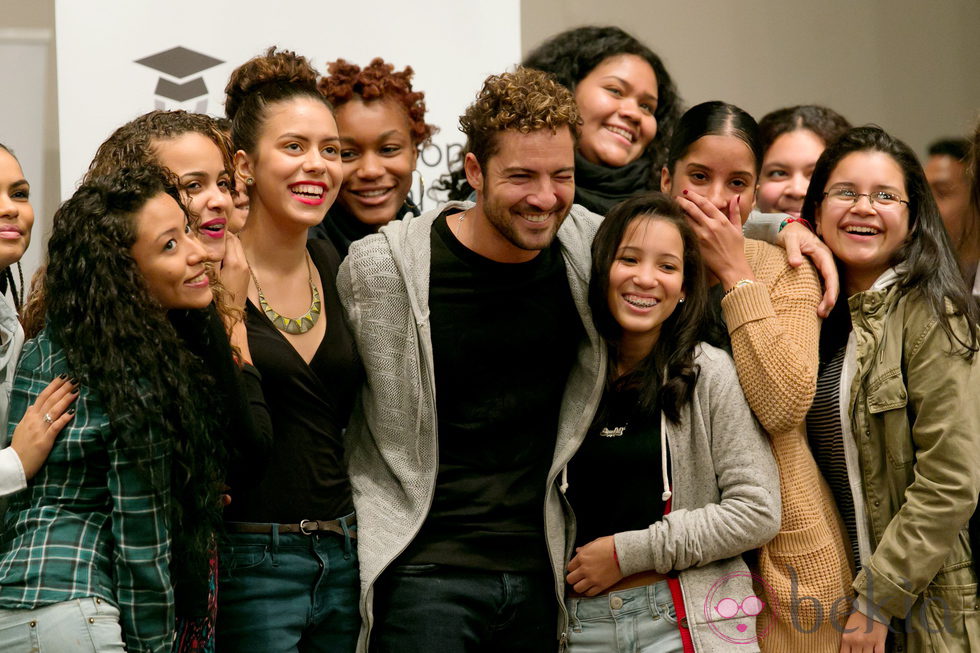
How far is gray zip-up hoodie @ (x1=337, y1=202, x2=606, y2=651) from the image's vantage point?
2.52 m

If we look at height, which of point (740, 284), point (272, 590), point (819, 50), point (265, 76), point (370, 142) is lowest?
point (272, 590)

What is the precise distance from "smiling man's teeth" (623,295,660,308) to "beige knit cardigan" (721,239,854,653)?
187 mm

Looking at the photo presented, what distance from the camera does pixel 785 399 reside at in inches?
98.6

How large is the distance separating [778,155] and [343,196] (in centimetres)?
143

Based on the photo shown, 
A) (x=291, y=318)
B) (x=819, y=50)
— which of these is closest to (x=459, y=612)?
(x=291, y=318)

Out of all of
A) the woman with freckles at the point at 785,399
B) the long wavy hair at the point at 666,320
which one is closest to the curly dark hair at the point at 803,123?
the woman with freckles at the point at 785,399

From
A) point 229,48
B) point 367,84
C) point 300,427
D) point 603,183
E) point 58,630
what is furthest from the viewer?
point 229,48

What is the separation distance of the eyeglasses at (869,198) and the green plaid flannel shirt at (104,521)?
172 centimetres

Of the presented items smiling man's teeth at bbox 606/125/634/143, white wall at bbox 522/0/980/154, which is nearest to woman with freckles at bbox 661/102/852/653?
smiling man's teeth at bbox 606/125/634/143

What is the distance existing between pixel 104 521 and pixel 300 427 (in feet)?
1.74

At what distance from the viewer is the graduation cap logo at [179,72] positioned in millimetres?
3352

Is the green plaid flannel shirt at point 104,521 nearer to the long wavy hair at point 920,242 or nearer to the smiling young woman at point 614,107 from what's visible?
the smiling young woman at point 614,107

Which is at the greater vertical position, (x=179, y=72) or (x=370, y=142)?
(x=179, y=72)

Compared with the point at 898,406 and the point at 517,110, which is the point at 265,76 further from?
the point at 898,406
